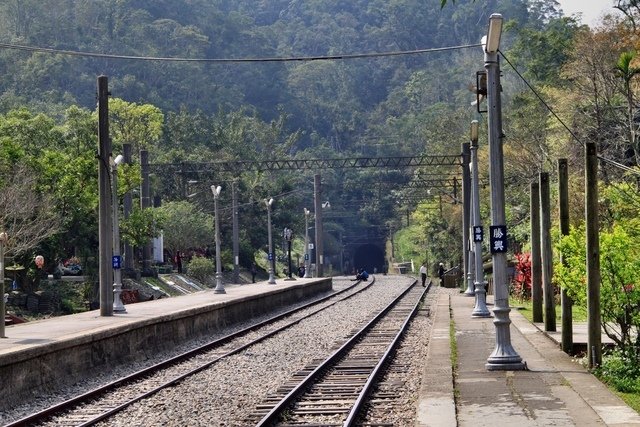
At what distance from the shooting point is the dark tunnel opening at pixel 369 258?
150500 mm

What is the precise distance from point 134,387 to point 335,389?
12.2 ft

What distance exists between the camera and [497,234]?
67.6ft

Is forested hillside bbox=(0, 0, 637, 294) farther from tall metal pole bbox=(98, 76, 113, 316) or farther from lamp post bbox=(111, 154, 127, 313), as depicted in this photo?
lamp post bbox=(111, 154, 127, 313)

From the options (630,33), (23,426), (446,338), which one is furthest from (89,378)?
(630,33)

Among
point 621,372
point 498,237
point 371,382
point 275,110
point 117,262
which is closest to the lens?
point 621,372

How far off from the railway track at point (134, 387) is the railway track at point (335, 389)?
2.13 m

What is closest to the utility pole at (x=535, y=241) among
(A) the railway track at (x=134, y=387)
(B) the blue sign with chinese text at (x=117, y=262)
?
(A) the railway track at (x=134, y=387)

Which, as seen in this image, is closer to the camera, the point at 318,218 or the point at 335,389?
the point at 335,389

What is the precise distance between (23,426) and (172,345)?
Result: 14432 millimetres

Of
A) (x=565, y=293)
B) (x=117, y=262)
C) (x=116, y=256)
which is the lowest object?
(x=565, y=293)

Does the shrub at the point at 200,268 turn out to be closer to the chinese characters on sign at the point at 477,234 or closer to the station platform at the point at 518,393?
the chinese characters on sign at the point at 477,234

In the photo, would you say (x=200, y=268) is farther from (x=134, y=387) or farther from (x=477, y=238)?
(x=134, y=387)

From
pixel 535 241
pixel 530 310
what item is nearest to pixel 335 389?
pixel 535 241

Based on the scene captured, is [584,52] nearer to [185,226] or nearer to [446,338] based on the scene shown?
[185,226]
